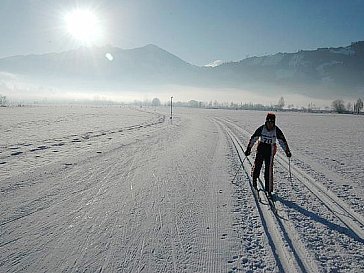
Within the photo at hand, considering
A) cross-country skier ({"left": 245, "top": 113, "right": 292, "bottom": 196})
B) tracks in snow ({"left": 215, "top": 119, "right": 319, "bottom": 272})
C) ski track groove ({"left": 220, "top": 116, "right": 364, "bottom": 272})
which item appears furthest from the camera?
cross-country skier ({"left": 245, "top": 113, "right": 292, "bottom": 196})

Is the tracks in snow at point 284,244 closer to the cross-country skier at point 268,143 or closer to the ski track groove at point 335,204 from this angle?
the cross-country skier at point 268,143

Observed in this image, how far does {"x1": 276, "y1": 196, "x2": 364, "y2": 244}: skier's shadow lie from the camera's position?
13.5 ft

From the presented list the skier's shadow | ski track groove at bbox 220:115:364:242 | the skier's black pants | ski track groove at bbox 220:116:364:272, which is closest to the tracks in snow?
ski track groove at bbox 220:116:364:272

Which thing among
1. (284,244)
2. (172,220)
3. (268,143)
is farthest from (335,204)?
(172,220)

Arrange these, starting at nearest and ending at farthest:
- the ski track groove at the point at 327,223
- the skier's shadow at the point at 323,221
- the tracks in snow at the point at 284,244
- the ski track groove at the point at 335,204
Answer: the tracks in snow at the point at 284,244
the ski track groove at the point at 327,223
the skier's shadow at the point at 323,221
the ski track groove at the point at 335,204

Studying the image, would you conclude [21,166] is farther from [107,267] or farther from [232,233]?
[232,233]

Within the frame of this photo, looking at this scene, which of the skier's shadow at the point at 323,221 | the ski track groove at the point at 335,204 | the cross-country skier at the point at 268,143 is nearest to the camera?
the skier's shadow at the point at 323,221

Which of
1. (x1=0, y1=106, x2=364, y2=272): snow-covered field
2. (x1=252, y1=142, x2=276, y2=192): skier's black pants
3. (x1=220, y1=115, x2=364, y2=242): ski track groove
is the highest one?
(x1=252, y1=142, x2=276, y2=192): skier's black pants

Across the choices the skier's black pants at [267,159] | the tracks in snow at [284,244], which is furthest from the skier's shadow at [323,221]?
the tracks in snow at [284,244]

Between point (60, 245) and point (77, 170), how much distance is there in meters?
4.27

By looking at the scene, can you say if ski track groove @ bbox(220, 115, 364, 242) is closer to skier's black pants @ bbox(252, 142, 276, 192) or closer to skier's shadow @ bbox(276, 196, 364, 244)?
skier's shadow @ bbox(276, 196, 364, 244)

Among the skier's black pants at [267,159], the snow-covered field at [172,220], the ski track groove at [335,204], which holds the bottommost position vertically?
the snow-covered field at [172,220]

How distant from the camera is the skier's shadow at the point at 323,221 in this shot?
4125 mm

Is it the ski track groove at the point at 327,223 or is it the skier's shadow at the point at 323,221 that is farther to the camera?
the skier's shadow at the point at 323,221
